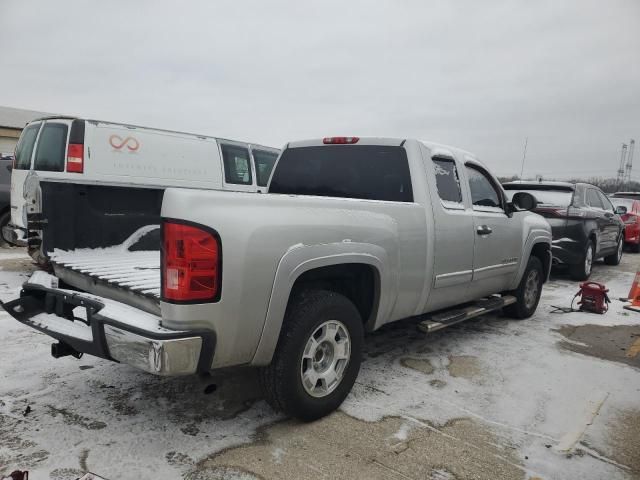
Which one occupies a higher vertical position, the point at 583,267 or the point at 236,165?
the point at 236,165

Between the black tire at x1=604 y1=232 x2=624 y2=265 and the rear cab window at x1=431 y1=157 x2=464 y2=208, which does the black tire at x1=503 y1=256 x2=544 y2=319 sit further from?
the black tire at x1=604 y1=232 x2=624 y2=265

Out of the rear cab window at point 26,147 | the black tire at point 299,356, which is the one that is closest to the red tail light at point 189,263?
the black tire at point 299,356

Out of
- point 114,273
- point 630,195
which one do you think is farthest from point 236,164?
point 630,195

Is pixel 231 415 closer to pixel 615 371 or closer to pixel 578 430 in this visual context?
pixel 578 430

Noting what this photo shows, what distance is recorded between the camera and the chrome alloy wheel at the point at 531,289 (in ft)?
18.4

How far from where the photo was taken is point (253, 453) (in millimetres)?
2543

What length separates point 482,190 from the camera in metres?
4.64

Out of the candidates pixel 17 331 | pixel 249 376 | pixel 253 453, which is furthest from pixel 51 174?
pixel 253 453

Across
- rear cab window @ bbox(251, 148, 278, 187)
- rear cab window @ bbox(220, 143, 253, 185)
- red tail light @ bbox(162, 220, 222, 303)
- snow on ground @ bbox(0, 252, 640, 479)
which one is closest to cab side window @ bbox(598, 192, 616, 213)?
snow on ground @ bbox(0, 252, 640, 479)

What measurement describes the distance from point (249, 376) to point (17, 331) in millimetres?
2377

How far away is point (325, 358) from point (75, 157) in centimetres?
493

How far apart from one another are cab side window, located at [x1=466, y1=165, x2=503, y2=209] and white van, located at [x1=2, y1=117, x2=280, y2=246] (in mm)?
3385

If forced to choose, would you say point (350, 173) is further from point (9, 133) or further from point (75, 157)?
point (9, 133)

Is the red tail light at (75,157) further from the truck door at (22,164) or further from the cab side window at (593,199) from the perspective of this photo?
the cab side window at (593,199)
